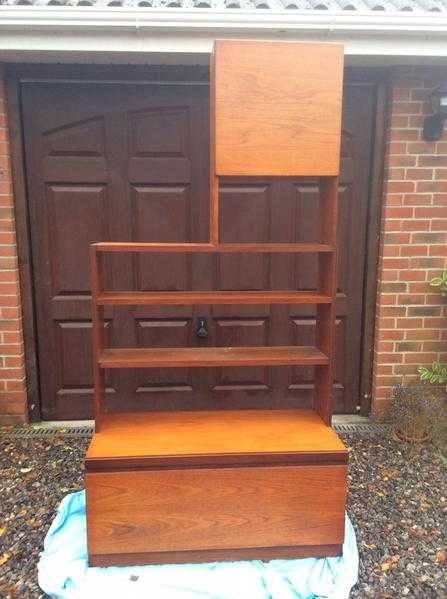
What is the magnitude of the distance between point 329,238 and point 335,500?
1.19m

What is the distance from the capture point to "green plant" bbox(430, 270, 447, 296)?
3.14 meters

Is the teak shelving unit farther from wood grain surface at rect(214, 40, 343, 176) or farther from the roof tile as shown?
the roof tile

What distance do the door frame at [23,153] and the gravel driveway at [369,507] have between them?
1.77 ft

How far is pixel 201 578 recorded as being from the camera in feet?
6.38

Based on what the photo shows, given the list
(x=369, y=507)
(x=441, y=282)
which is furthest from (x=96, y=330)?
(x=441, y=282)

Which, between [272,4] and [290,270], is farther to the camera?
[290,270]

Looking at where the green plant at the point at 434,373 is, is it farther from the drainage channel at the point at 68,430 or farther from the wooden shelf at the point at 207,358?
the wooden shelf at the point at 207,358

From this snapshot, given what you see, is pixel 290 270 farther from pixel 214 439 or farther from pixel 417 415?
pixel 214 439

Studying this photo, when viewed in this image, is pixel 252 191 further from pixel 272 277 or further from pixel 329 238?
pixel 329 238

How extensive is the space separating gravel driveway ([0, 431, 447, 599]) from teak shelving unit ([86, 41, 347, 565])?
27 centimetres

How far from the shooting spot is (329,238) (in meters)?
2.17

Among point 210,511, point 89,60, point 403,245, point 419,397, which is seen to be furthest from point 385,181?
point 210,511

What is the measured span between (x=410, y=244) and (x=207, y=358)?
1.81 metres

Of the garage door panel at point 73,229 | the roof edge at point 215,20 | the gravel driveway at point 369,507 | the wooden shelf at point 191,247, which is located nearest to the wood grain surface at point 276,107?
the wooden shelf at point 191,247
